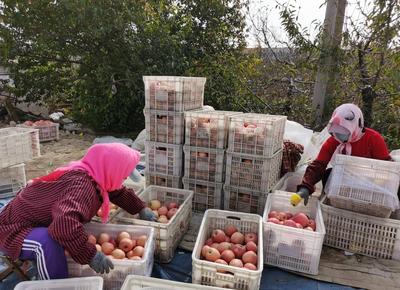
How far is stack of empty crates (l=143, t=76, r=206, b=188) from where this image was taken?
3.02 meters

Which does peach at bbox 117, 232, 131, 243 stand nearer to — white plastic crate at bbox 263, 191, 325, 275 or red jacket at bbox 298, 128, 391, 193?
white plastic crate at bbox 263, 191, 325, 275

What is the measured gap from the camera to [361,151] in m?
2.86

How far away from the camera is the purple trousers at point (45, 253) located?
182 cm

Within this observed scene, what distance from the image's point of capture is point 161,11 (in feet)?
20.3

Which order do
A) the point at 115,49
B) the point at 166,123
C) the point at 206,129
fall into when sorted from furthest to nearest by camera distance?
the point at 115,49, the point at 166,123, the point at 206,129

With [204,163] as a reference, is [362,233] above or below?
below

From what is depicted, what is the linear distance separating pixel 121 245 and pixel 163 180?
3.89 feet

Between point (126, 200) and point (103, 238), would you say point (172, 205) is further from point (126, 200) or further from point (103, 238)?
point (103, 238)

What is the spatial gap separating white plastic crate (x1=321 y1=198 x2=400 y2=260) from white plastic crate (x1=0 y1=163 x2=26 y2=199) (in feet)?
10.4

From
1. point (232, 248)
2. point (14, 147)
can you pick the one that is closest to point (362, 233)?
point (232, 248)

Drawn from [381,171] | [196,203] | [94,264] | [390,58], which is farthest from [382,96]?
[94,264]

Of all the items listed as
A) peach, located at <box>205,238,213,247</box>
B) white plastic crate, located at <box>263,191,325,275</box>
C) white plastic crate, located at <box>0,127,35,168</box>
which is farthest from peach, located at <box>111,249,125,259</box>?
white plastic crate, located at <box>0,127,35,168</box>

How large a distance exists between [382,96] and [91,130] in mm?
5722

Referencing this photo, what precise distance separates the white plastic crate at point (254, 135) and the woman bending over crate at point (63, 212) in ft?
3.36
